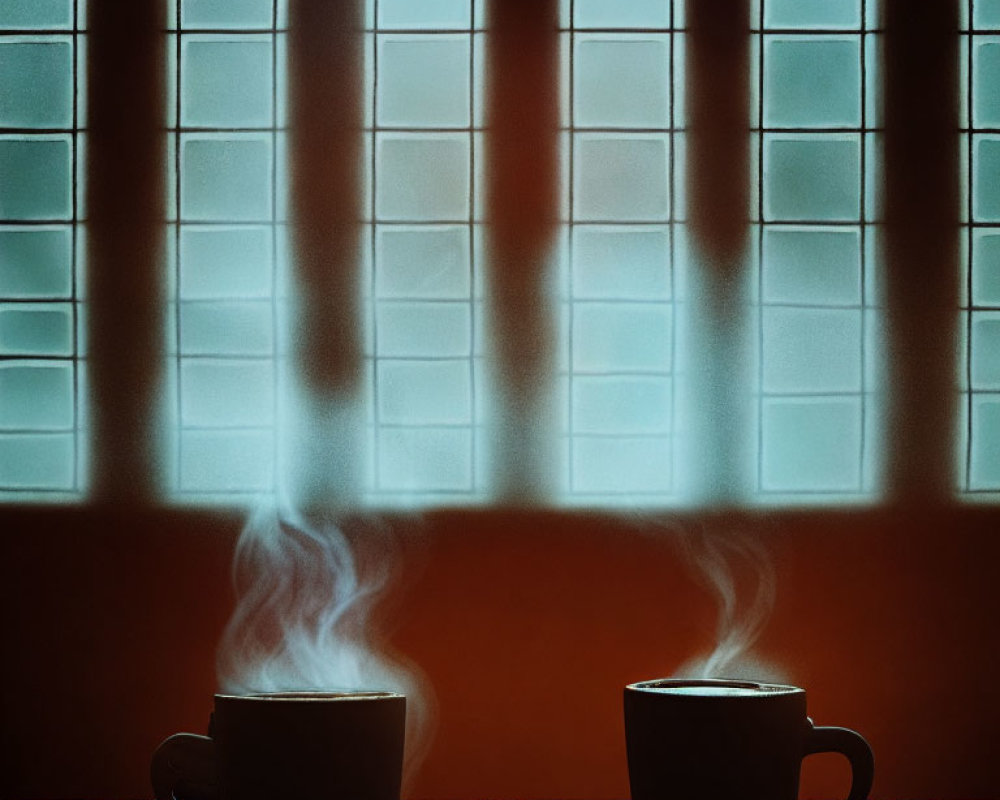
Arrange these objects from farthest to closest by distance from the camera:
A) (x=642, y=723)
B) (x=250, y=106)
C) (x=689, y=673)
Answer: (x=250, y=106) < (x=689, y=673) < (x=642, y=723)

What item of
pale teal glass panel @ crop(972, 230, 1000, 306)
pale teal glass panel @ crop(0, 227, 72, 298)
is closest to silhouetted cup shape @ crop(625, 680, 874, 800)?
pale teal glass panel @ crop(972, 230, 1000, 306)

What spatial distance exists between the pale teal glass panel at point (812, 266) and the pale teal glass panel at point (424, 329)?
1.88 ft

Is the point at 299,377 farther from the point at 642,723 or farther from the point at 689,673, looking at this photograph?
the point at 642,723

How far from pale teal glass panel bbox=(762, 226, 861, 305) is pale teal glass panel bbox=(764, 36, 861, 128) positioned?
22 centimetres

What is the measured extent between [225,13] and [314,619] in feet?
3.82

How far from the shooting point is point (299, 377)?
78.1 inches

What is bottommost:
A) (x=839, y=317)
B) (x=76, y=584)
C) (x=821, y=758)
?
(x=821, y=758)

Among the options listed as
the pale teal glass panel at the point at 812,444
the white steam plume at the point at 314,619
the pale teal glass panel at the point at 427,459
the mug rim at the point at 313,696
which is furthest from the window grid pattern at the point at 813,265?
the mug rim at the point at 313,696

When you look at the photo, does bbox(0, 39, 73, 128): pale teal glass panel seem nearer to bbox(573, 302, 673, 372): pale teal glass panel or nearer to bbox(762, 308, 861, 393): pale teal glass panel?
bbox(573, 302, 673, 372): pale teal glass panel

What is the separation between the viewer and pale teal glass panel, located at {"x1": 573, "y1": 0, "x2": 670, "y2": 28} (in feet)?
6.68

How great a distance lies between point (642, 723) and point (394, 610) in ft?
3.08

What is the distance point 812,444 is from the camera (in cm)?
200

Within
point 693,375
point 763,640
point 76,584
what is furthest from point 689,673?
point 76,584

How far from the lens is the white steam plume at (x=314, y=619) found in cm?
192
